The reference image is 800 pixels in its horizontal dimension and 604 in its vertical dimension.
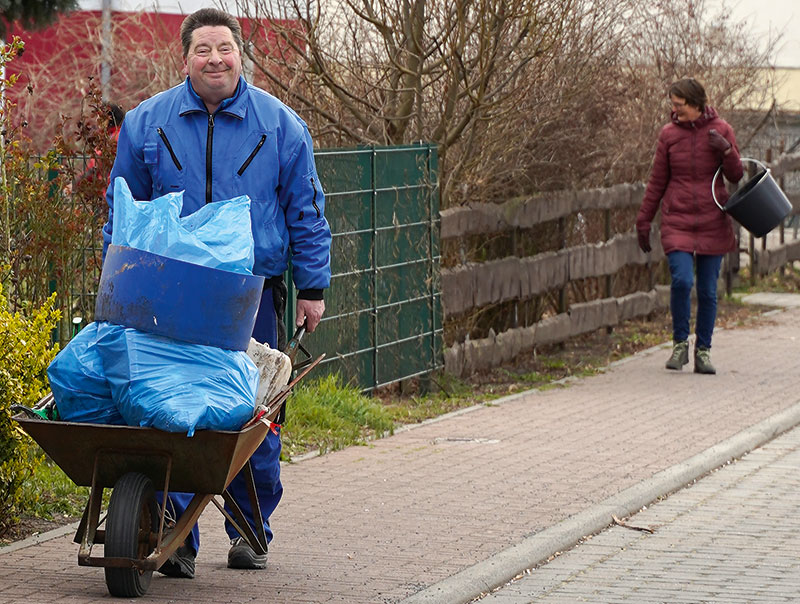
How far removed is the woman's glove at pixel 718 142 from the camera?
11.7 metres

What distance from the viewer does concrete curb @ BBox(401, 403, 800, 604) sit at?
19.1 feet

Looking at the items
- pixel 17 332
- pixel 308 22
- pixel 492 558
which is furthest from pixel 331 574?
pixel 308 22

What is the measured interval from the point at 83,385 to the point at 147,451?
312mm

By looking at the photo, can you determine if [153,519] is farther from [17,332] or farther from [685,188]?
[685,188]

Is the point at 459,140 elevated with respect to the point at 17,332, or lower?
elevated

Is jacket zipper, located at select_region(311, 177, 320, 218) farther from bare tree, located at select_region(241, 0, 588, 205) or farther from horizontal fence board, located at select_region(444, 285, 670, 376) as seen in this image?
horizontal fence board, located at select_region(444, 285, 670, 376)

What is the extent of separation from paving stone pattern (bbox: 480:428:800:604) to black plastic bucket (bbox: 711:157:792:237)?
3768mm

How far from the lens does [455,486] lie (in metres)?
7.79

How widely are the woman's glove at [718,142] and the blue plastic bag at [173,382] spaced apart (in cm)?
709

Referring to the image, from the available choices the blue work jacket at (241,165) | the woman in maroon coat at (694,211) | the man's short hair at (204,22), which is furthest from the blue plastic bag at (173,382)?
the woman in maroon coat at (694,211)

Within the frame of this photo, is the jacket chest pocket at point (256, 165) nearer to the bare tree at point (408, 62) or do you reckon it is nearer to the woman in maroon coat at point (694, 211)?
the bare tree at point (408, 62)

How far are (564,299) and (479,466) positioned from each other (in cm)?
494

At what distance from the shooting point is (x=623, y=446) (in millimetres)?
8945

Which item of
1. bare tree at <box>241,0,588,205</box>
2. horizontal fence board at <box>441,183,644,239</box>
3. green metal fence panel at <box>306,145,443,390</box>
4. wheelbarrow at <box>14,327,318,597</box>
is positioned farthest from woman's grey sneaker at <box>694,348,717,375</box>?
wheelbarrow at <box>14,327,318,597</box>
